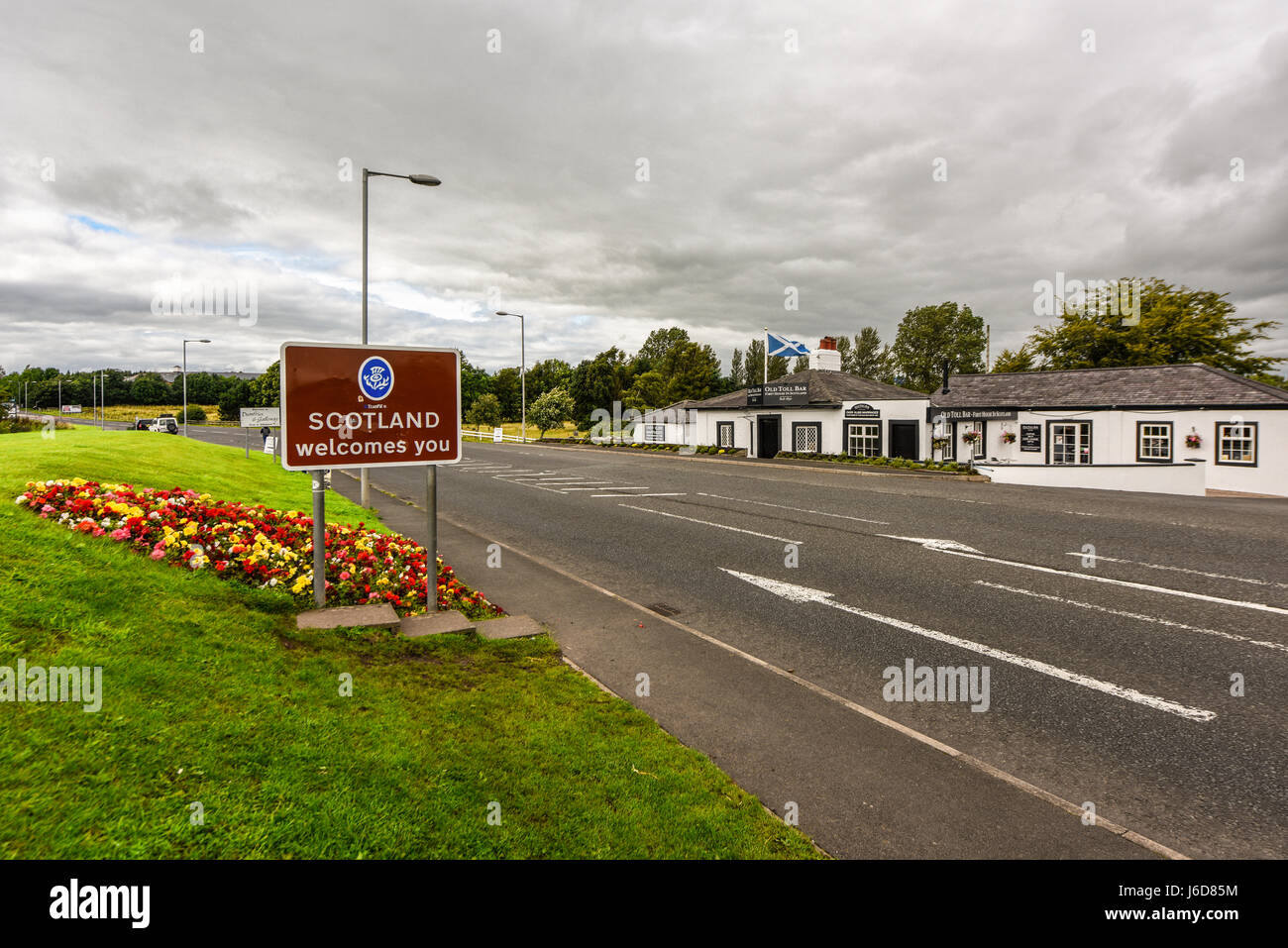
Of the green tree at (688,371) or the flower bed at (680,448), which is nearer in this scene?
the flower bed at (680,448)

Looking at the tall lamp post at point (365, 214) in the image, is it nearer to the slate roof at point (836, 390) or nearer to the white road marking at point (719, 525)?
the white road marking at point (719, 525)

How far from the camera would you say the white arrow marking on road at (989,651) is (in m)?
5.55

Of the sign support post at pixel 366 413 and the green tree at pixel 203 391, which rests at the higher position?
the green tree at pixel 203 391

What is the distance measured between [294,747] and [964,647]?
661 cm

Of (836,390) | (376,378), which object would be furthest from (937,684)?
(836,390)

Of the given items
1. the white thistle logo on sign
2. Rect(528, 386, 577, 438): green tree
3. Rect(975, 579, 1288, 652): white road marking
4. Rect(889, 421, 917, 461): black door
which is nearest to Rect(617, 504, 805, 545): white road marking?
Rect(975, 579, 1288, 652): white road marking

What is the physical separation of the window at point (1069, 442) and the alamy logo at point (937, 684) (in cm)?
3249

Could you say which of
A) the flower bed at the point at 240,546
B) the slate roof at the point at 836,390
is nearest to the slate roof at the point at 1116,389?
the slate roof at the point at 836,390

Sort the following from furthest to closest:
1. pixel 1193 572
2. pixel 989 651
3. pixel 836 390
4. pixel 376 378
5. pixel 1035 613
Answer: pixel 836 390 → pixel 1193 572 → pixel 1035 613 → pixel 376 378 → pixel 989 651

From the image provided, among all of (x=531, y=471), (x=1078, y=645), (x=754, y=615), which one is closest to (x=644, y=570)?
(x=754, y=615)

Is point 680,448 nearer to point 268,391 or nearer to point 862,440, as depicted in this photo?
point 862,440

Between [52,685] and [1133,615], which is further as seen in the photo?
[1133,615]

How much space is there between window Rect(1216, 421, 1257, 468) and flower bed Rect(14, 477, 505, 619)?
34278mm

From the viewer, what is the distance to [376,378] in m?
7.50
